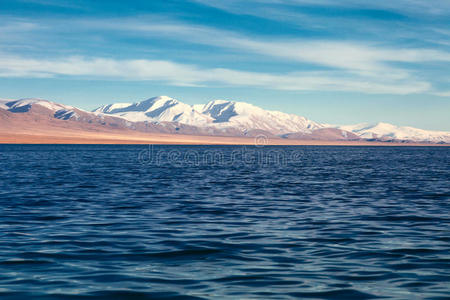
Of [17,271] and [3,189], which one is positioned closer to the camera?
[17,271]

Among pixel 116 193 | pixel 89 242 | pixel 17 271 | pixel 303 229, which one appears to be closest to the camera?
pixel 17 271

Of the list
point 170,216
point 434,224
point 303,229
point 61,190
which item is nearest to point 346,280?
point 303,229

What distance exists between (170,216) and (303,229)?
539cm

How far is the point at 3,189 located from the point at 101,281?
873 inches

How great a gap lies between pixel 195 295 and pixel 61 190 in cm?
2224

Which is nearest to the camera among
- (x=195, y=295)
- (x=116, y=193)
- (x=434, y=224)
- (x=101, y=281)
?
Result: (x=195, y=295)

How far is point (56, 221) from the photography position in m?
17.8

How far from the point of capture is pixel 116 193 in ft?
92.6

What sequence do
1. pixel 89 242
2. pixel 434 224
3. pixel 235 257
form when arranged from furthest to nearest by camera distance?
pixel 434 224 < pixel 89 242 < pixel 235 257

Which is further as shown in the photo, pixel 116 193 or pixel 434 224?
pixel 116 193

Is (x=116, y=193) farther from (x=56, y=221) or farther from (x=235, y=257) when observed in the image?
(x=235, y=257)

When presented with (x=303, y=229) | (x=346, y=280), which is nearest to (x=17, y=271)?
(x=346, y=280)

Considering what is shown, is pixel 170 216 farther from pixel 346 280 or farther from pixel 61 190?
pixel 61 190

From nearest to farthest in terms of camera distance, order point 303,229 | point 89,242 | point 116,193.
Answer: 1. point 89,242
2. point 303,229
3. point 116,193
